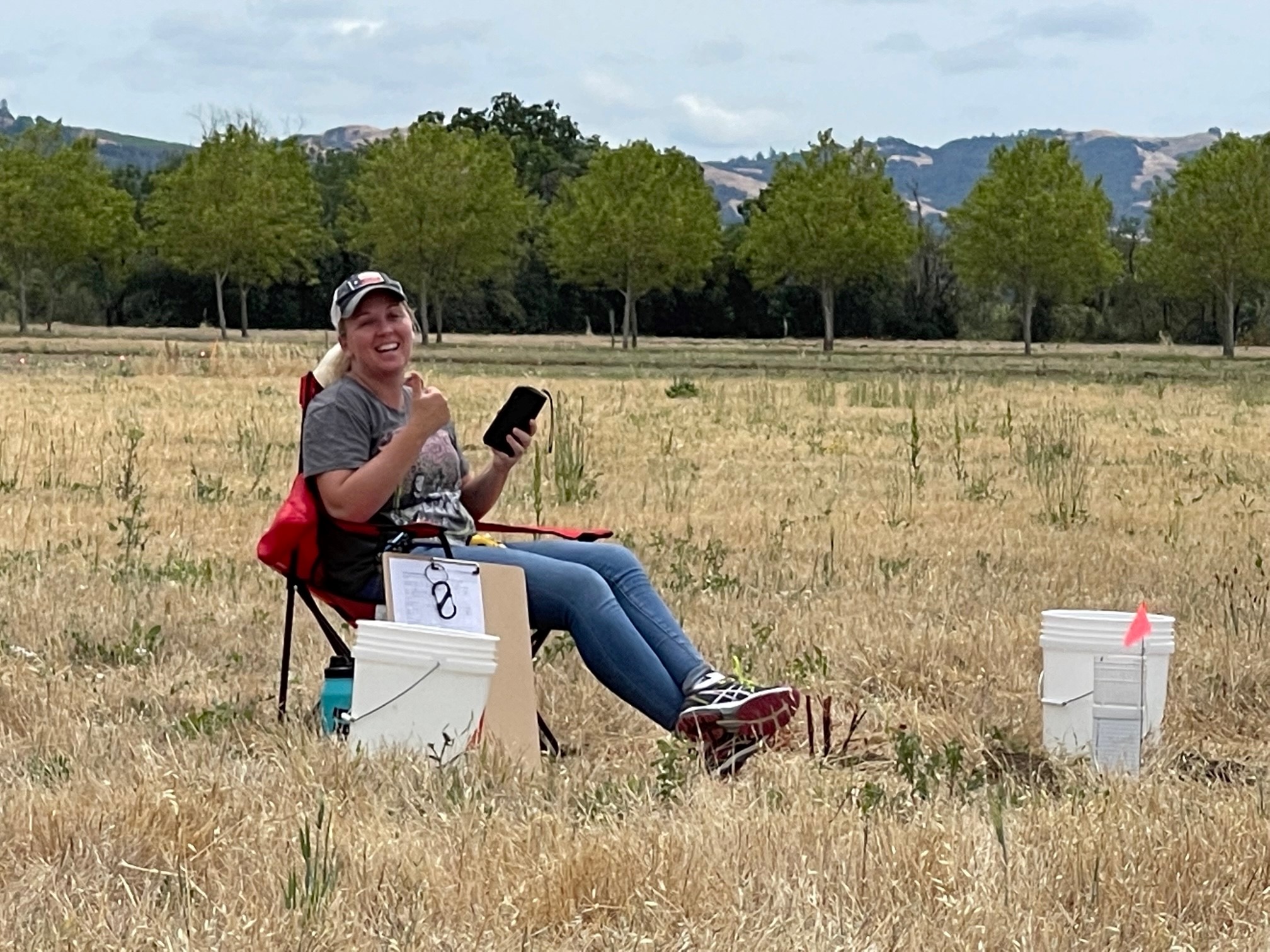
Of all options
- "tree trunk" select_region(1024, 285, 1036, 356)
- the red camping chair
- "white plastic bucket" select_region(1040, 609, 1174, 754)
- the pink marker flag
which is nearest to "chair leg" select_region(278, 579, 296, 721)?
the red camping chair

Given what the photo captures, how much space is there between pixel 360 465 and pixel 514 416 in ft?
1.94

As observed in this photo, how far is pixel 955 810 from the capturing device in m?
4.57

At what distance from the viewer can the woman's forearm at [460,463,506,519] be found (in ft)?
19.5

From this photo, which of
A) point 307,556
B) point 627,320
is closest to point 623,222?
point 627,320

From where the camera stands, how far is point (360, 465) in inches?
215

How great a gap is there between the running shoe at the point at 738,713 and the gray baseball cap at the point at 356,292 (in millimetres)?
1572

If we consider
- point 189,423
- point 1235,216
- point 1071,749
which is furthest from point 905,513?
point 1235,216

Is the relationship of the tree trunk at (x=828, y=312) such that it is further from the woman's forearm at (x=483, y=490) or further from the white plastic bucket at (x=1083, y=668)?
the white plastic bucket at (x=1083, y=668)

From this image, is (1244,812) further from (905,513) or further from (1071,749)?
(905,513)

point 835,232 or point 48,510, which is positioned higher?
point 835,232

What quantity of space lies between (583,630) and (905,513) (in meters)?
6.03

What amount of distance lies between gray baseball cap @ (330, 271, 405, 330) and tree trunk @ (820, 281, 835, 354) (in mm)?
49470

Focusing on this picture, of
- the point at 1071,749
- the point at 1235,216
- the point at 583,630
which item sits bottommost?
the point at 1071,749

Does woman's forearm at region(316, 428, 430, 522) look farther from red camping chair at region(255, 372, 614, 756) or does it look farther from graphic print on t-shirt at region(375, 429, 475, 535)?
graphic print on t-shirt at region(375, 429, 475, 535)
